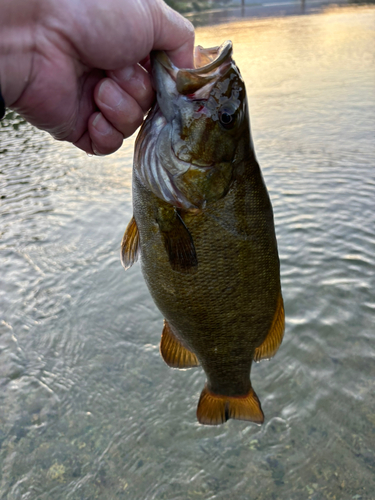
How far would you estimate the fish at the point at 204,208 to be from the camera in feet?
5.71

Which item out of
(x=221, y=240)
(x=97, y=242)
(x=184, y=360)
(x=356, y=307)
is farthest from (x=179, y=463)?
(x=97, y=242)

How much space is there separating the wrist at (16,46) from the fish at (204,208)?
1.74 ft

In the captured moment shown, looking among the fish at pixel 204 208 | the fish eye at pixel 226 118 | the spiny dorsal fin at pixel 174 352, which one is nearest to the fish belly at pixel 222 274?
the fish at pixel 204 208

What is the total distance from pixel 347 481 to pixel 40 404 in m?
2.24

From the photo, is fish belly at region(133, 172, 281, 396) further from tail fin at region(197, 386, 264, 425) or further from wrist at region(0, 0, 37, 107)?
wrist at region(0, 0, 37, 107)

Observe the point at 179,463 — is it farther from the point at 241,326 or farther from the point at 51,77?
the point at 51,77

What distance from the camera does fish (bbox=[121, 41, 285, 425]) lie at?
1740mm

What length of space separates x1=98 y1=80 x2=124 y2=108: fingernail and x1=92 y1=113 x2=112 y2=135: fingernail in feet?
0.43

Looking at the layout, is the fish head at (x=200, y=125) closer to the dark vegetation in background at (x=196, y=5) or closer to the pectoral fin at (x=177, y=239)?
the pectoral fin at (x=177, y=239)

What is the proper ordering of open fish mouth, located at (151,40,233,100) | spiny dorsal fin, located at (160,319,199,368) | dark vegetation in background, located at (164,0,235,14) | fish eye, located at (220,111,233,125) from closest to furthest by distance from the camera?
open fish mouth, located at (151,40,233,100) → fish eye, located at (220,111,233,125) → spiny dorsal fin, located at (160,319,199,368) → dark vegetation in background, located at (164,0,235,14)

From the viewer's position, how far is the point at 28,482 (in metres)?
2.81

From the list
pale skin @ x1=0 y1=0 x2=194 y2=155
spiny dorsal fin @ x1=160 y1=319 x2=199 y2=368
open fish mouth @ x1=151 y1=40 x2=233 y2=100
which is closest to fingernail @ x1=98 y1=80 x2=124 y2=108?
pale skin @ x1=0 y1=0 x2=194 y2=155

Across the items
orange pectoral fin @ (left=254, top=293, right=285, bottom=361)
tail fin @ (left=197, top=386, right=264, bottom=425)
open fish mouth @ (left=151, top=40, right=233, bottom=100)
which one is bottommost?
tail fin @ (left=197, top=386, right=264, bottom=425)

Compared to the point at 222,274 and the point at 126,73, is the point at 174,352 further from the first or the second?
the point at 126,73
